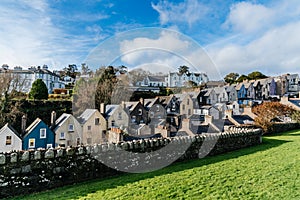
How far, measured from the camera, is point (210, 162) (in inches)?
302

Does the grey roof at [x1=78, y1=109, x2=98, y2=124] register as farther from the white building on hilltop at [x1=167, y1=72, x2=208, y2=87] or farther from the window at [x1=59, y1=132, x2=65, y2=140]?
the white building on hilltop at [x1=167, y1=72, x2=208, y2=87]

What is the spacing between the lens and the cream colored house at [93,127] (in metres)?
22.3

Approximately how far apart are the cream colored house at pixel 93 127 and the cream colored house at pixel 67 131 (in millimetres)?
646

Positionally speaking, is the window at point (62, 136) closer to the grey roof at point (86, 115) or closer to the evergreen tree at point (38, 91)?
the grey roof at point (86, 115)

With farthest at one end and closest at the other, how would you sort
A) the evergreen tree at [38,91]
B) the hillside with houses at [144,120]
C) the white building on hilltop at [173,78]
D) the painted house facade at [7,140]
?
1. the evergreen tree at [38,91]
2. the painted house facade at [7,140]
3. the white building on hilltop at [173,78]
4. the hillside with houses at [144,120]

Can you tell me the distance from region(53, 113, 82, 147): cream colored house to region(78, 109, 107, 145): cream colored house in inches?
25.4

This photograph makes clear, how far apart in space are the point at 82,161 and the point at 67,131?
1615 cm

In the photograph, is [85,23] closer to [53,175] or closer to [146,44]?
[146,44]

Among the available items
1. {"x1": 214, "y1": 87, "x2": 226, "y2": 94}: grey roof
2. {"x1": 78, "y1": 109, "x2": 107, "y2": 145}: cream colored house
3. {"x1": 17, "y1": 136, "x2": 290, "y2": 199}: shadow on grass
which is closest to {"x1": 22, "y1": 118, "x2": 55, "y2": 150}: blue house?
{"x1": 78, "y1": 109, "x2": 107, "y2": 145}: cream colored house

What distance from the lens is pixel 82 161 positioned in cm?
640

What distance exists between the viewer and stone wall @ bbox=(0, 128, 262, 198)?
5.46 m

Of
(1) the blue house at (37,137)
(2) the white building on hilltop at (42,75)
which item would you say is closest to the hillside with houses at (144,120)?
(1) the blue house at (37,137)

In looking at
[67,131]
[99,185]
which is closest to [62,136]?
[67,131]

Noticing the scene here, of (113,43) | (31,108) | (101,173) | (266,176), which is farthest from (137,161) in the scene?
(31,108)
